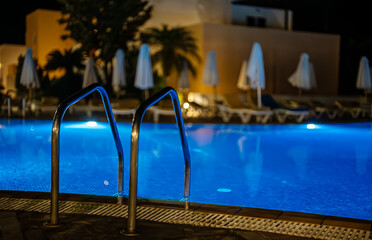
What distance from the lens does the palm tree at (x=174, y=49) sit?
2047 cm

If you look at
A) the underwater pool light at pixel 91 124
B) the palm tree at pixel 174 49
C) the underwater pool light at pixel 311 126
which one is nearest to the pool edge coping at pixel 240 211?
the underwater pool light at pixel 91 124

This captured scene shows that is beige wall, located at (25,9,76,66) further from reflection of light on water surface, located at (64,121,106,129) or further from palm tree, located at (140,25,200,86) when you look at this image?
reflection of light on water surface, located at (64,121,106,129)

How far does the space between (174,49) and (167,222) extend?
17541 mm

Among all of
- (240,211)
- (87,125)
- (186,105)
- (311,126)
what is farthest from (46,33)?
(240,211)

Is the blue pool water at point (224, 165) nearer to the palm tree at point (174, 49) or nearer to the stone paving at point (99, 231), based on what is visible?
the stone paving at point (99, 231)

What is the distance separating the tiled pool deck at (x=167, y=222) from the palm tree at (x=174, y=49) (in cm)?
1622

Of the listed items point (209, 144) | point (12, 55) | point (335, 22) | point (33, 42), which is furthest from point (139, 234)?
point (335, 22)

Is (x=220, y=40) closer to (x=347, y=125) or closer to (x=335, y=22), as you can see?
(x=347, y=125)

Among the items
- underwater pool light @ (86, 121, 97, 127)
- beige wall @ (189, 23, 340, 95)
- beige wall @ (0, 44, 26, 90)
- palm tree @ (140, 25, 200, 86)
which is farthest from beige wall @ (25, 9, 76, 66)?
underwater pool light @ (86, 121, 97, 127)

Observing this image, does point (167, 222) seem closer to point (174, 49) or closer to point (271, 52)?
point (174, 49)

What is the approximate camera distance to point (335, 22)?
34.3 m

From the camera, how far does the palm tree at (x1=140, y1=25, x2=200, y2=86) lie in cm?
2047

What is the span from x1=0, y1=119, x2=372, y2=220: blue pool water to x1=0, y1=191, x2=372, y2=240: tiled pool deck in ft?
5.01

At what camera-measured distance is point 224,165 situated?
26.1 ft
